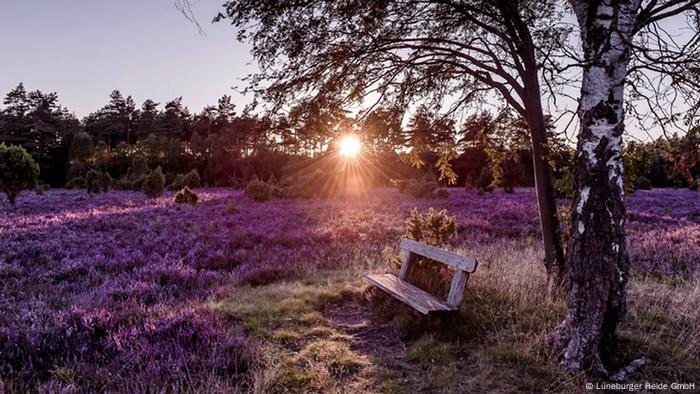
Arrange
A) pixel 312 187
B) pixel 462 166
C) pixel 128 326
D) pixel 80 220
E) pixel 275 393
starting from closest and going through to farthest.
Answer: pixel 275 393 → pixel 128 326 → pixel 80 220 → pixel 312 187 → pixel 462 166

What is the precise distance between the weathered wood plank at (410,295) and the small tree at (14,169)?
23.8m

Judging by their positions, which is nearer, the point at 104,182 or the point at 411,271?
the point at 411,271

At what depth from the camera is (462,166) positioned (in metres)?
54.3

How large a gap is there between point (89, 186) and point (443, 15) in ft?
124

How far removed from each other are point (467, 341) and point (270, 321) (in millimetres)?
2898

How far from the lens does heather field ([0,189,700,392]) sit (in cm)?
435

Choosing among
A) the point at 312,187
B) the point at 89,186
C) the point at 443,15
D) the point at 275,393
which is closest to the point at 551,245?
the point at 443,15

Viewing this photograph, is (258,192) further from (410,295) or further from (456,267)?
(456,267)

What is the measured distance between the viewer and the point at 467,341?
5.47 metres

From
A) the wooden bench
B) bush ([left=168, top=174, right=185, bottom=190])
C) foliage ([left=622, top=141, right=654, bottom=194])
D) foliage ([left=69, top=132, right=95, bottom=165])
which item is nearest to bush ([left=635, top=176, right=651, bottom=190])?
foliage ([left=622, top=141, right=654, bottom=194])

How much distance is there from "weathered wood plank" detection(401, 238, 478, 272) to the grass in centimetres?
73

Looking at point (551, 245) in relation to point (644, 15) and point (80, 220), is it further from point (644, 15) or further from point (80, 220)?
point (80, 220)

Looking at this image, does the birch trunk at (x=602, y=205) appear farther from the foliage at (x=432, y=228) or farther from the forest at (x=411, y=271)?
the foliage at (x=432, y=228)

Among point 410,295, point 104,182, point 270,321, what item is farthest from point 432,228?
point 104,182
